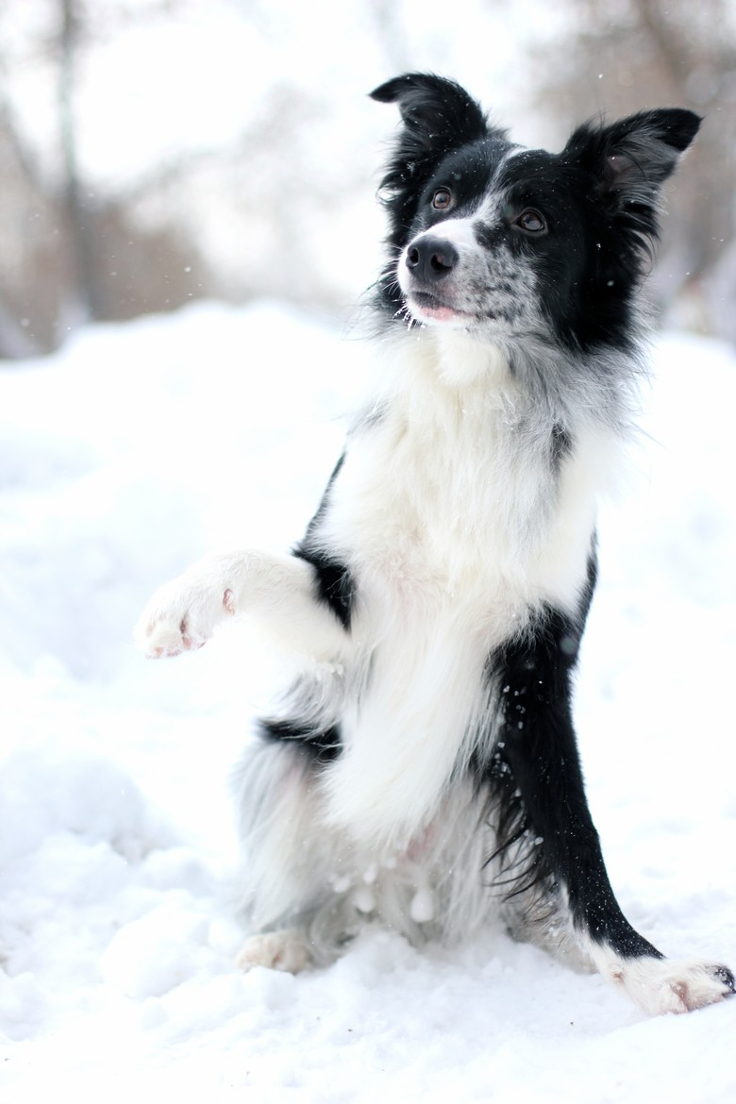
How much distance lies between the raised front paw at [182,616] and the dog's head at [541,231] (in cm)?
90

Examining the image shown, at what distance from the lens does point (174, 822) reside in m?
3.41

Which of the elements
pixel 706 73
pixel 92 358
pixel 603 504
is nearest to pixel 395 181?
pixel 603 504

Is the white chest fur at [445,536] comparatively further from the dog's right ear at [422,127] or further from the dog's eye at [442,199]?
the dog's right ear at [422,127]

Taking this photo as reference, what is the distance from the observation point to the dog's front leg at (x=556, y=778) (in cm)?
244

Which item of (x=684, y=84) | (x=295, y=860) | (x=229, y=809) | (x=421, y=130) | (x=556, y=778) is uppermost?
(x=684, y=84)

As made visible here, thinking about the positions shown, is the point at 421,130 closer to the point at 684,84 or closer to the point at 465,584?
the point at 465,584

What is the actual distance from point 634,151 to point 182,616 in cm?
175

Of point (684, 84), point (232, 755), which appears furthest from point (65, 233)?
point (232, 755)

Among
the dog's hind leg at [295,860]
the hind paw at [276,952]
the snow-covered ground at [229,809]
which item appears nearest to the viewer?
the snow-covered ground at [229,809]

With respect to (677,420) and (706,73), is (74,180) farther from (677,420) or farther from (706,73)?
(677,420)

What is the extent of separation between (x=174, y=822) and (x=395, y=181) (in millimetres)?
2234

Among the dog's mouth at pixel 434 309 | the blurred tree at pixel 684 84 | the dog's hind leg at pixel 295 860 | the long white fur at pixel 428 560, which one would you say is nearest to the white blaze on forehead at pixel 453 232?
the dog's mouth at pixel 434 309

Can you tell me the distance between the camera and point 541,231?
8.86ft

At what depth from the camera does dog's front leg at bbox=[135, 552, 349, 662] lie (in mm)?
2391
